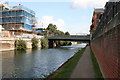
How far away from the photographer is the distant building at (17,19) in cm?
9481

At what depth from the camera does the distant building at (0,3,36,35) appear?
9481 centimetres

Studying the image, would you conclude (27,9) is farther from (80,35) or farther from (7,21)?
Answer: (80,35)

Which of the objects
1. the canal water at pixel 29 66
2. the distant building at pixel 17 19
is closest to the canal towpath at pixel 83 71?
the canal water at pixel 29 66

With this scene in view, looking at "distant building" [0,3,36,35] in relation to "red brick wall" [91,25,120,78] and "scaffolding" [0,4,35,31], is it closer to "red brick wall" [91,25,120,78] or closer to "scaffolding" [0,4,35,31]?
"scaffolding" [0,4,35,31]

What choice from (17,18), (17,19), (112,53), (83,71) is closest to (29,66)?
(83,71)

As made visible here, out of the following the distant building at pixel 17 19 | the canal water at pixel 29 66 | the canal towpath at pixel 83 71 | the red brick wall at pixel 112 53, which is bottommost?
the canal water at pixel 29 66

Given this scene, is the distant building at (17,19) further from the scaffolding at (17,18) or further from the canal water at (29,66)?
the canal water at (29,66)

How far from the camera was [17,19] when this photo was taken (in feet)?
320

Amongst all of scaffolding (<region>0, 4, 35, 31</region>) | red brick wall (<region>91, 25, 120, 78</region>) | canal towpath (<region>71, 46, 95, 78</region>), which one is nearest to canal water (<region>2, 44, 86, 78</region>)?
canal towpath (<region>71, 46, 95, 78</region>)

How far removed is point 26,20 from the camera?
9775 centimetres

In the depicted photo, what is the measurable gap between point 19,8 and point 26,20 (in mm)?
8150

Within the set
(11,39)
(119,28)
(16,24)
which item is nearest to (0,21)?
(16,24)

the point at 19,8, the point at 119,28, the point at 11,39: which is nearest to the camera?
the point at 119,28

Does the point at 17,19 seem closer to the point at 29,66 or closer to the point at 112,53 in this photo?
the point at 29,66
